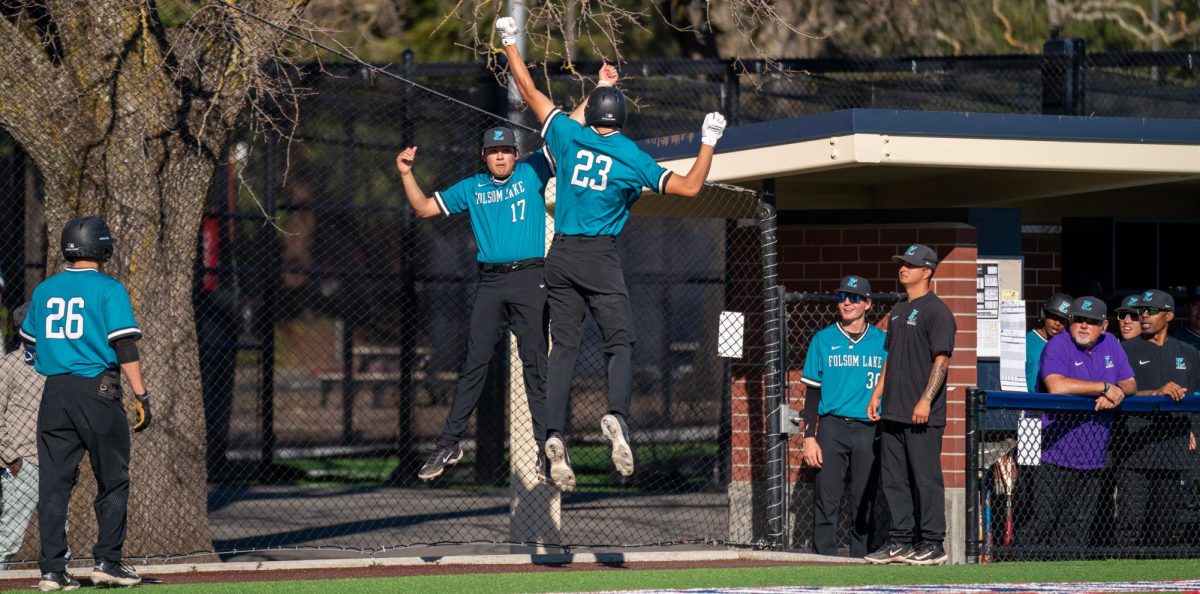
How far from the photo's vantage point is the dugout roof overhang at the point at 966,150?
9898mm

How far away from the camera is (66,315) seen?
852cm

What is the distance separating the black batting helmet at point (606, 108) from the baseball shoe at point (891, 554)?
3.58 m

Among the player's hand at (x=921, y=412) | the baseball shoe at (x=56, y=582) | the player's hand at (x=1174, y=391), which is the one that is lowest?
the baseball shoe at (x=56, y=582)

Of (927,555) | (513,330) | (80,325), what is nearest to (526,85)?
(513,330)

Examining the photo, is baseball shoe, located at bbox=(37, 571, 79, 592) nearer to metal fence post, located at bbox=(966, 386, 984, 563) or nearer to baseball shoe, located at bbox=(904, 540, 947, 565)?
baseball shoe, located at bbox=(904, 540, 947, 565)

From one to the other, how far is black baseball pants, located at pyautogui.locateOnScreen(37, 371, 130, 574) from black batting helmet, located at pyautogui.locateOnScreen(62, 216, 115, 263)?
26.3 inches

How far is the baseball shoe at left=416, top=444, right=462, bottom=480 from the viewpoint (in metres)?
8.76

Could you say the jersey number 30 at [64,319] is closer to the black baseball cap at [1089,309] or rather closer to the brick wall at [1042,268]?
the black baseball cap at [1089,309]

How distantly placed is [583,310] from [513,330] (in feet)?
1.67

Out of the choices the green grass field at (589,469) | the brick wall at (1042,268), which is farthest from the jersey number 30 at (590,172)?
the green grass field at (589,469)

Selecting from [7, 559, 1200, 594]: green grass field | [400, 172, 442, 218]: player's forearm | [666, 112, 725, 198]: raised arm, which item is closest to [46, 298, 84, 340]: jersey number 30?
[7, 559, 1200, 594]: green grass field

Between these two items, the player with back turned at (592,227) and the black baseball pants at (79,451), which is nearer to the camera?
the player with back turned at (592,227)

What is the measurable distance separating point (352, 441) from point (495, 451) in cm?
171

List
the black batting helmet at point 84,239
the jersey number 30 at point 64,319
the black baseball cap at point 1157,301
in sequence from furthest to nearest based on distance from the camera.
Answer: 1. the black baseball cap at point 1157,301
2. the black batting helmet at point 84,239
3. the jersey number 30 at point 64,319
